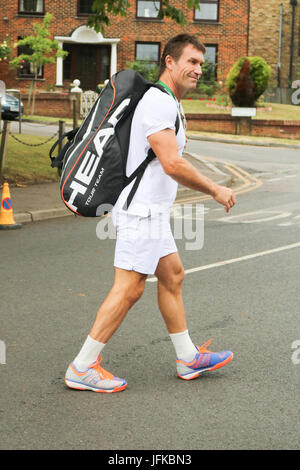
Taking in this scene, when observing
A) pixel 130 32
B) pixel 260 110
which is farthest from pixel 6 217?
pixel 130 32

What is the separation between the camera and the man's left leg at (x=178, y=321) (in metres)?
4.73

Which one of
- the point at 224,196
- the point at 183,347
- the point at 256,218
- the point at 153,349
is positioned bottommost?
the point at 256,218

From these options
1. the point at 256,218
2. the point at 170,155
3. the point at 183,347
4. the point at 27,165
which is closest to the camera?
the point at 170,155

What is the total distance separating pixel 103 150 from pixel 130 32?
123 feet

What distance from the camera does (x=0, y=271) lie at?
817 centimetres

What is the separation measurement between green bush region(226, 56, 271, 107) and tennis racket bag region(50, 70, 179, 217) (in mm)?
26058

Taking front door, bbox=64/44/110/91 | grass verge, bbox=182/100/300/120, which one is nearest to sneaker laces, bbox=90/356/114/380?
grass verge, bbox=182/100/300/120

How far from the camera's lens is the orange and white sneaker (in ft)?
15.1

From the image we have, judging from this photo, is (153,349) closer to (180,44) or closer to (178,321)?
(178,321)

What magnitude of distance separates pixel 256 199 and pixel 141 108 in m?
10.4

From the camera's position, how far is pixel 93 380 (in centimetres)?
460

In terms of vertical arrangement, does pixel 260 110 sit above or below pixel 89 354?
above

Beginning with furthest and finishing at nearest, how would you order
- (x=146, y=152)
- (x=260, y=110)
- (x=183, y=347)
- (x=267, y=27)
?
(x=267, y=27) → (x=260, y=110) → (x=183, y=347) → (x=146, y=152)

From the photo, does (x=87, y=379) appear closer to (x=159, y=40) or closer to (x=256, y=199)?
(x=256, y=199)
